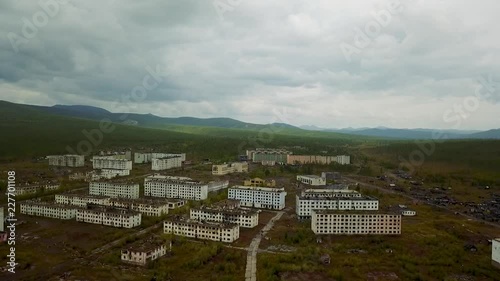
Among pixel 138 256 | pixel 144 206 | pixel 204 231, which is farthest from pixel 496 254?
pixel 144 206

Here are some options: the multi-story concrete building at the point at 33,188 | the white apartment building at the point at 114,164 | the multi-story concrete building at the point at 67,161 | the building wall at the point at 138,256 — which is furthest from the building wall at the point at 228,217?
the multi-story concrete building at the point at 67,161

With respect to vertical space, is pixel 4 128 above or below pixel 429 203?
above

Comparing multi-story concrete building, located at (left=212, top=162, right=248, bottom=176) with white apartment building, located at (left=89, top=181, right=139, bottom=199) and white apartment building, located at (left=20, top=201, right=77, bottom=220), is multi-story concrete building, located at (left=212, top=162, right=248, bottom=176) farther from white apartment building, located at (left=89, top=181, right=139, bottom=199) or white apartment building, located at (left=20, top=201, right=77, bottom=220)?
white apartment building, located at (left=20, top=201, right=77, bottom=220)

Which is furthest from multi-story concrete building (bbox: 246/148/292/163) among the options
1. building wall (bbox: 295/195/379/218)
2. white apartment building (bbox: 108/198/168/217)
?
white apartment building (bbox: 108/198/168/217)

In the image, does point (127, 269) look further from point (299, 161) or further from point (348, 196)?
point (299, 161)

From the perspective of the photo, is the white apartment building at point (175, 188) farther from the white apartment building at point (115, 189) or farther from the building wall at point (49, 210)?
the building wall at point (49, 210)

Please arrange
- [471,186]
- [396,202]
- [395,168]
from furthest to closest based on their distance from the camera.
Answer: [395,168] → [471,186] → [396,202]

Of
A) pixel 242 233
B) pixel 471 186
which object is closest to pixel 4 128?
pixel 242 233
